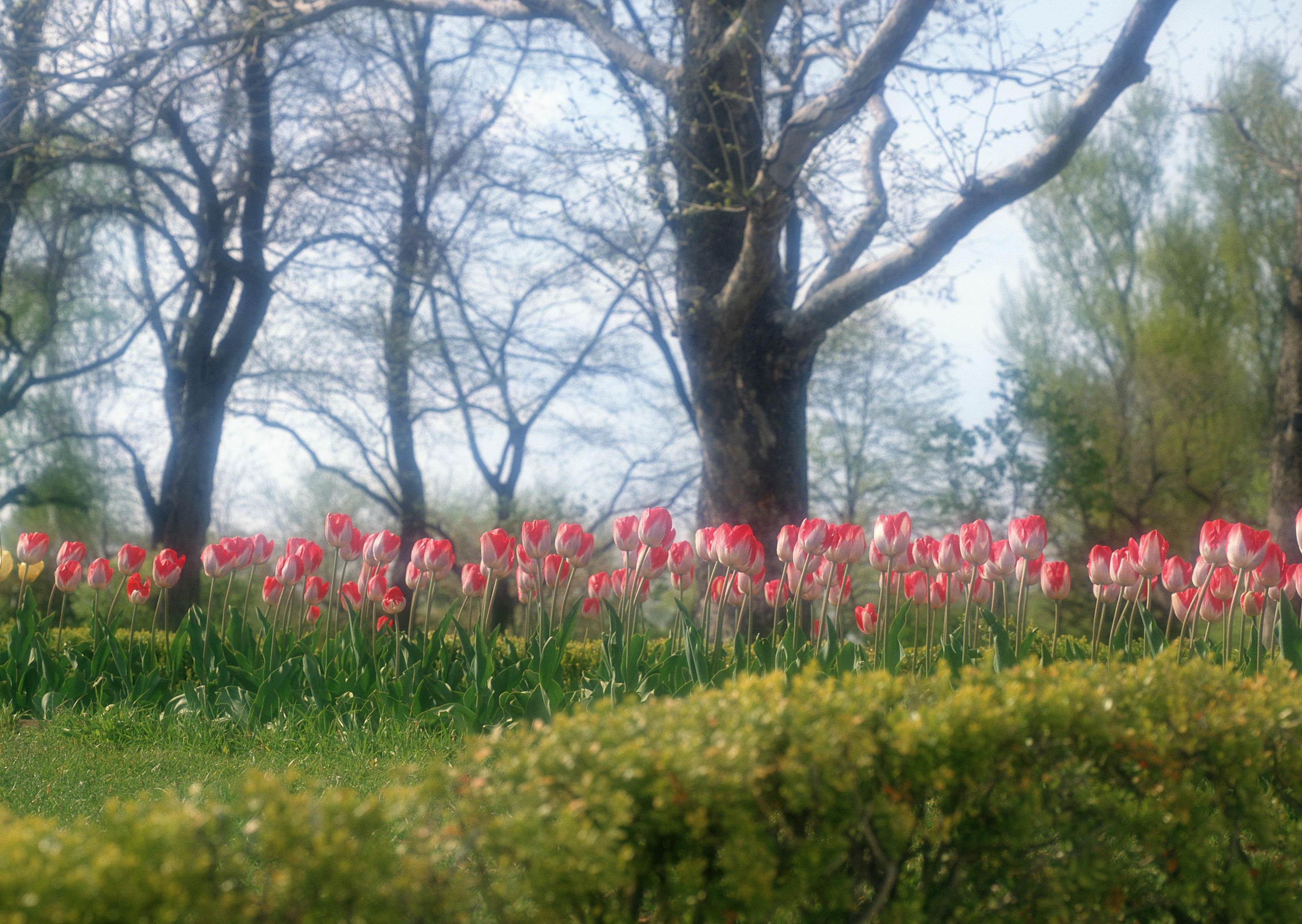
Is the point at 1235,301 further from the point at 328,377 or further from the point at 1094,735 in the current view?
the point at 1094,735

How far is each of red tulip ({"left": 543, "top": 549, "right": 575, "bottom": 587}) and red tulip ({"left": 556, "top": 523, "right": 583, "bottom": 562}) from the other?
0.26m

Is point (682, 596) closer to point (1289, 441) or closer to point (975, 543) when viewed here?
point (975, 543)

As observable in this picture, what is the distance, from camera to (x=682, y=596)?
4.67 metres

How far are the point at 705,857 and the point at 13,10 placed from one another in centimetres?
1025

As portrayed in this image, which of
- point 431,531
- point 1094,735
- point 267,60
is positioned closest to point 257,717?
point 1094,735

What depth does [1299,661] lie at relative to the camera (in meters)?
3.82

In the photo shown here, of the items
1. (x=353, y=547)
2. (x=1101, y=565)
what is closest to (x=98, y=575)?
(x=353, y=547)

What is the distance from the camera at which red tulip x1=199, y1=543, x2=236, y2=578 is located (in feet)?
17.0

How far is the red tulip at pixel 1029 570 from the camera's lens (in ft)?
14.2

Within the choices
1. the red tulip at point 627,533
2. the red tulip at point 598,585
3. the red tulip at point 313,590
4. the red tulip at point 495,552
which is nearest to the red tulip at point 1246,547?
the red tulip at point 627,533

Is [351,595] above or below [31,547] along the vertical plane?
below

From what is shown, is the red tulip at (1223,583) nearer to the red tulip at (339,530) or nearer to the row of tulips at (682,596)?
the row of tulips at (682,596)

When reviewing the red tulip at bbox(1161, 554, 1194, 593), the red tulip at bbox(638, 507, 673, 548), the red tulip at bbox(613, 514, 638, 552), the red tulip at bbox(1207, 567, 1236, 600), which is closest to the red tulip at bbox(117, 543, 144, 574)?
the red tulip at bbox(613, 514, 638, 552)

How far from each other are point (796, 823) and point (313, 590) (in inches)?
164
